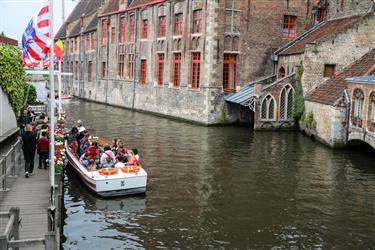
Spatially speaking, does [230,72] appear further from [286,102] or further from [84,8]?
[84,8]

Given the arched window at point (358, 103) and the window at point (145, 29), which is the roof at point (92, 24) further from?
the arched window at point (358, 103)

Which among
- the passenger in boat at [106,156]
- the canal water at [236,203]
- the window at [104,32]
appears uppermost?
the window at [104,32]

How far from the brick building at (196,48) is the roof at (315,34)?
0.79 meters

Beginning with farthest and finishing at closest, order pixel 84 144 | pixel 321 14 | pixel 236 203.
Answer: pixel 321 14
pixel 84 144
pixel 236 203

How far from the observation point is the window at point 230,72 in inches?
1150

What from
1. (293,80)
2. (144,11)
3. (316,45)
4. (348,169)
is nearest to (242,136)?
(293,80)

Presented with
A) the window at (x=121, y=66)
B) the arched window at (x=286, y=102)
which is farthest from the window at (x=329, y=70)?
the window at (x=121, y=66)

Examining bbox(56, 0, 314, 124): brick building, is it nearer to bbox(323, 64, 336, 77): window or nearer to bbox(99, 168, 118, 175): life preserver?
bbox(323, 64, 336, 77): window

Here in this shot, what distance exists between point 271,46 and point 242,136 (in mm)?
8459

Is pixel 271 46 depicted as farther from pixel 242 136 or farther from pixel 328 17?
pixel 242 136

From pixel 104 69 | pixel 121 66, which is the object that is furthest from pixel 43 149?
pixel 104 69

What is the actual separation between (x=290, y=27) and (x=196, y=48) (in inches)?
270

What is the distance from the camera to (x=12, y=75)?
62.7 feet

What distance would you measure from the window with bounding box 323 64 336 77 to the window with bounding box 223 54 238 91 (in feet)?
19.0
